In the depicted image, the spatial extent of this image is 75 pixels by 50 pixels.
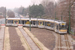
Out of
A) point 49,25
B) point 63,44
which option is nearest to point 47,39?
point 63,44

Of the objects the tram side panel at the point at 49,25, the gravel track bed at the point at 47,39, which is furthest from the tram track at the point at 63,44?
the tram side panel at the point at 49,25

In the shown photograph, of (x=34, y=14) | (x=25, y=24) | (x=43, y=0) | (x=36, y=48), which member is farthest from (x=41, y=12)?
(x=36, y=48)

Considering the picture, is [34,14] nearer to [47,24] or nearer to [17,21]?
[17,21]

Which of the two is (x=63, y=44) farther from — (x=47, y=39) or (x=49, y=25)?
(x=49, y=25)

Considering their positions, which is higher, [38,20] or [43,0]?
[43,0]

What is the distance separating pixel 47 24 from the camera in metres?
32.1

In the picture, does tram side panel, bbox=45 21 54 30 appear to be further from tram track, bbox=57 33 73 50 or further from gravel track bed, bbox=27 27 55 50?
tram track, bbox=57 33 73 50

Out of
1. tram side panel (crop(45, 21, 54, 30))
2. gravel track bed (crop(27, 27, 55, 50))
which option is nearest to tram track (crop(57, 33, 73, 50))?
gravel track bed (crop(27, 27, 55, 50))

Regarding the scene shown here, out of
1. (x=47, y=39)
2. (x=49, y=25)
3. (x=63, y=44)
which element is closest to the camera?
(x=63, y=44)

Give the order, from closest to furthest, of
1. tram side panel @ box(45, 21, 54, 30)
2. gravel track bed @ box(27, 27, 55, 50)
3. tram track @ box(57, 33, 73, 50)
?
tram track @ box(57, 33, 73, 50) → gravel track bed @ box(27, 27, 55, 50) → tram side panel @ box(45, 21, 54, 30)

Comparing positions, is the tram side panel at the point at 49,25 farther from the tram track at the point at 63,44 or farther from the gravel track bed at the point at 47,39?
the tram track at the point at 63,44

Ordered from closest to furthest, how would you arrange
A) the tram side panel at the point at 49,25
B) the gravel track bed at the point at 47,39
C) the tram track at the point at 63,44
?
the tram track at the point at 63,44 < the gravel track bed at the point at 47,39 < the tram side panel at the point at 49,25

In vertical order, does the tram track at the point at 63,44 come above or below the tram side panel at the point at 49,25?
below

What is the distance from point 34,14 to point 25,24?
20.5 m
